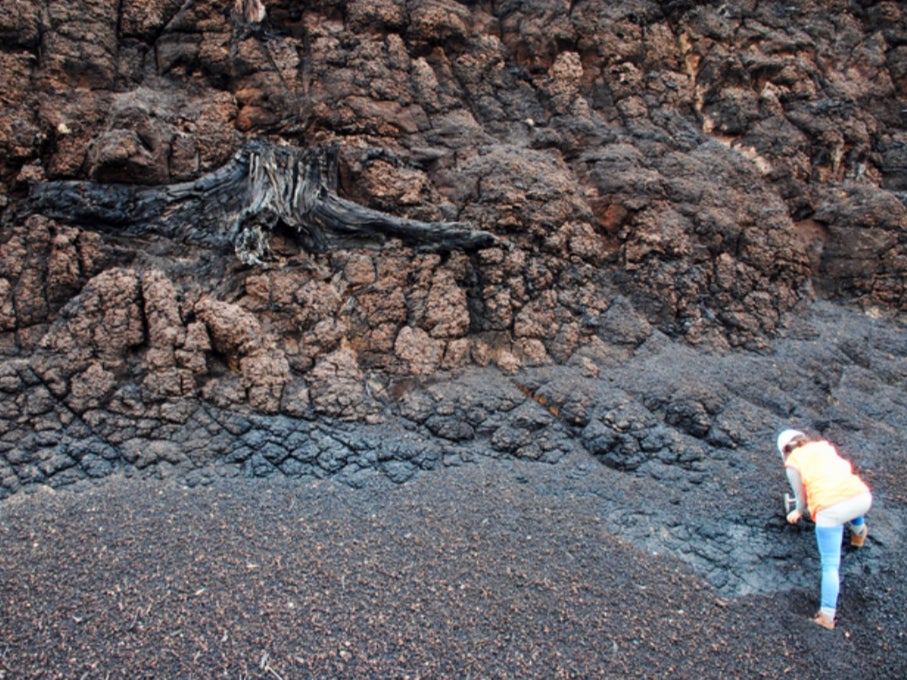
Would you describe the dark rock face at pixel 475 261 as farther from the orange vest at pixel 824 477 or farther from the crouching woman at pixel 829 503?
the orange vest at pixel 824 477

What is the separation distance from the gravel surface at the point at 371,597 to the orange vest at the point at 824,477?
0.91 m

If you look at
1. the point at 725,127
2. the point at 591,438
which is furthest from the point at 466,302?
the point at 725,127

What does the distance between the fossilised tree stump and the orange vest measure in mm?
4441

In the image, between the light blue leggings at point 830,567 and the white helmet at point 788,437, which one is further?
the white helmet at point 788,437

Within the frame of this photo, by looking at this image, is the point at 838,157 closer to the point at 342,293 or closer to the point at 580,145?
the point at 580,145

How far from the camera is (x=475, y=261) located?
7.28 m

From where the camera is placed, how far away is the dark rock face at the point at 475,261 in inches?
226

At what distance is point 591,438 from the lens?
20.4 ft

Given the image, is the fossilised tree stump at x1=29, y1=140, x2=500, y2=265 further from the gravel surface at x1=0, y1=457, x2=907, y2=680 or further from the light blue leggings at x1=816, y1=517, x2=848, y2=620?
the light blue leggings at x1=816, y1=517, x2=848, y2=620

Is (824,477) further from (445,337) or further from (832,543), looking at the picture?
(445,337)

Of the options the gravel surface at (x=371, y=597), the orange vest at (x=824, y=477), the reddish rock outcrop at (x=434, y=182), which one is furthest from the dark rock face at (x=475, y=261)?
the orange vest at (x=824, y=477)

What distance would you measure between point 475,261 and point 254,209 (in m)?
2.96

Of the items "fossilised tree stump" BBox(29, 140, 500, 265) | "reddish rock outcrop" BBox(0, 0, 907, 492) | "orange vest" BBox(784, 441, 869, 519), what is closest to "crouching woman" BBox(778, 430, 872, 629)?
"orange vest" BBox(784, 441, 869, 519)

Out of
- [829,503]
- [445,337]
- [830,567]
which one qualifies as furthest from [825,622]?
[445,337]
